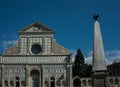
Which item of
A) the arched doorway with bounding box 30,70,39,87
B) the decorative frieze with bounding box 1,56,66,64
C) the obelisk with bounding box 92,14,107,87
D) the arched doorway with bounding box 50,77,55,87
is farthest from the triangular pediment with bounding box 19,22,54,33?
the obelisk with bounding box 92,14,107,87

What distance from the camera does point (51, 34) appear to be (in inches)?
1873

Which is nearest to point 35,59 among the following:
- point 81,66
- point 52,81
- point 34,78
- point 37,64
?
point 37,64

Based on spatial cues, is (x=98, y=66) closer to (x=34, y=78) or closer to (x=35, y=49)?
(x=34, y=78)

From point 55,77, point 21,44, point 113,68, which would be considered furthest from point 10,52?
point 113,68

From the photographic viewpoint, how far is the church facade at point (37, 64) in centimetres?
4606

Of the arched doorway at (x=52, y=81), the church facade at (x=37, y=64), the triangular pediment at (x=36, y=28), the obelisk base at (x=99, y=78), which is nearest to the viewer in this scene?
the obelisk base at (x=99, y=78)

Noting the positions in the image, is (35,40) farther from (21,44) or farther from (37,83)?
(37,83)

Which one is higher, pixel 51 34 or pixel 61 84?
pixel 51 34

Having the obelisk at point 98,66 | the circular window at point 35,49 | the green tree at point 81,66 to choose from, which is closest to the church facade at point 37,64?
the circular window at point 35,49

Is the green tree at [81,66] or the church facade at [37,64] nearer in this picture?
the church facade at [37,64]

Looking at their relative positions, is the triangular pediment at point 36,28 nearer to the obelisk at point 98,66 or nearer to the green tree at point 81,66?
the green tree at point 81,66

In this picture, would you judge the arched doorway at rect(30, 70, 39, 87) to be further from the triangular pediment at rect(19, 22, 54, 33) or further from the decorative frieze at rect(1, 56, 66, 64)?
the triangular pediment at rect(19, 22, 54, 33)

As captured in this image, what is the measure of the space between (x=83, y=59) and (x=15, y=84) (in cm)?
1785

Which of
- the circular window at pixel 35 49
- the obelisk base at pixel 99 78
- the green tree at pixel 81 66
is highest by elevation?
the circular window at pixel 35 49
